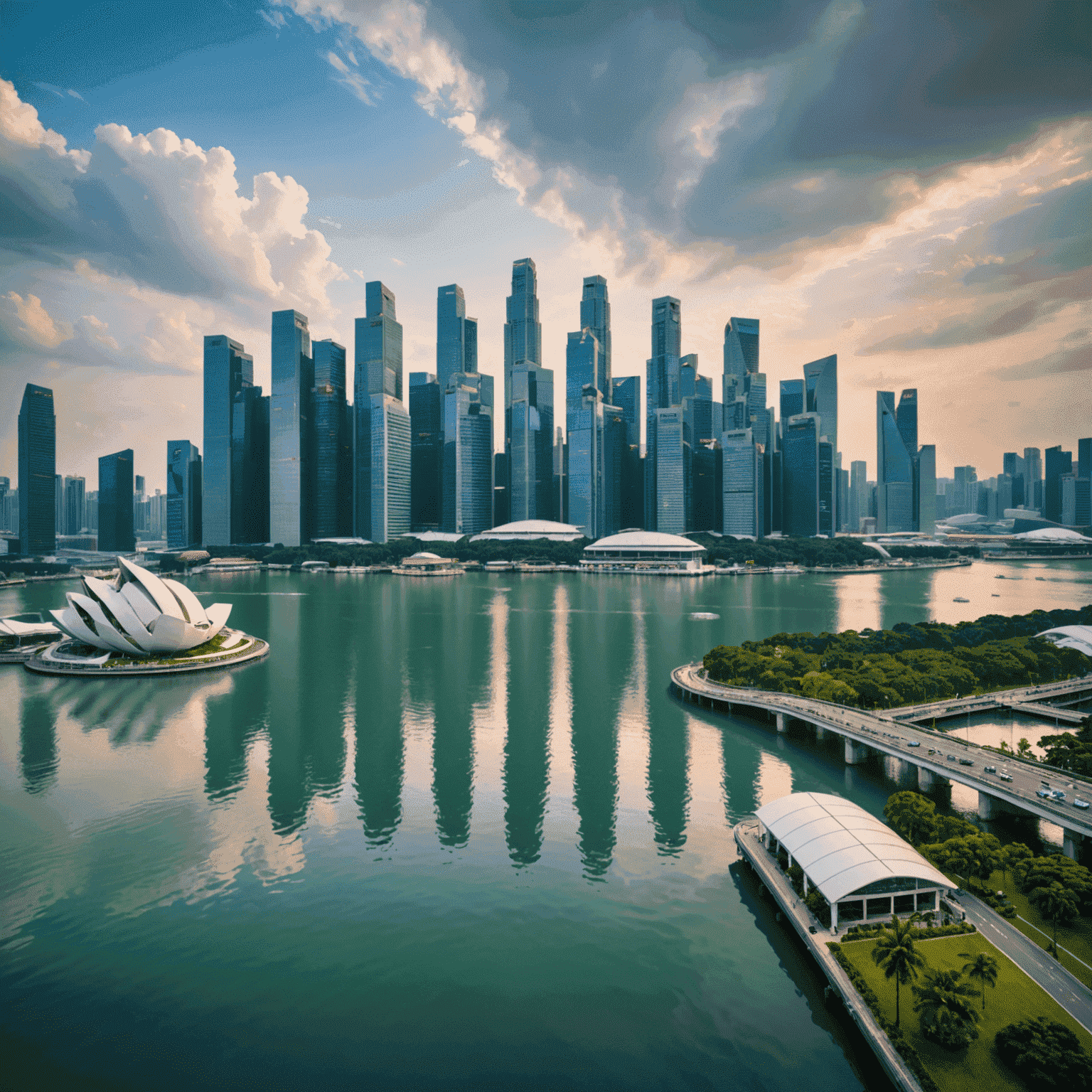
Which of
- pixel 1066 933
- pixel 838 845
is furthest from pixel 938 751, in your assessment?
pixel 838 845

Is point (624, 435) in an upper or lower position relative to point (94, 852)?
upper

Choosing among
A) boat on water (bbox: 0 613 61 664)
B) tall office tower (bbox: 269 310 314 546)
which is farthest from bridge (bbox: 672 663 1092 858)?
tall office tower (bbox: 269 310 314 546)

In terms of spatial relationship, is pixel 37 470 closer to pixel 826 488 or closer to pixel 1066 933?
pixel 1066 933

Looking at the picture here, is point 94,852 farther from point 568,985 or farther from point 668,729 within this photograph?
point 668,729

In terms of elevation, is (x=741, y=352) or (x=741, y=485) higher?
(x=741, y=352)

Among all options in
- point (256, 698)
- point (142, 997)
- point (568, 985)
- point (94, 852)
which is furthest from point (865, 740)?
point (256, 698)

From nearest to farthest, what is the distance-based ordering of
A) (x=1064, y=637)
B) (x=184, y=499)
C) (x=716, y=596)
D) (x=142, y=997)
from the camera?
(x=142, y=997)
(x=1064, y=637)
(x=716, y=596)
(x=184, y=499)

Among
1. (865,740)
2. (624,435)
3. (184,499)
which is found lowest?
(865,740)

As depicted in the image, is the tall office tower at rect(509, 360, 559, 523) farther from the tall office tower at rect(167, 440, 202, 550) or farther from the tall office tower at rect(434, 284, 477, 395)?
the tall office tower at rect(167, 440, 202, 550)
